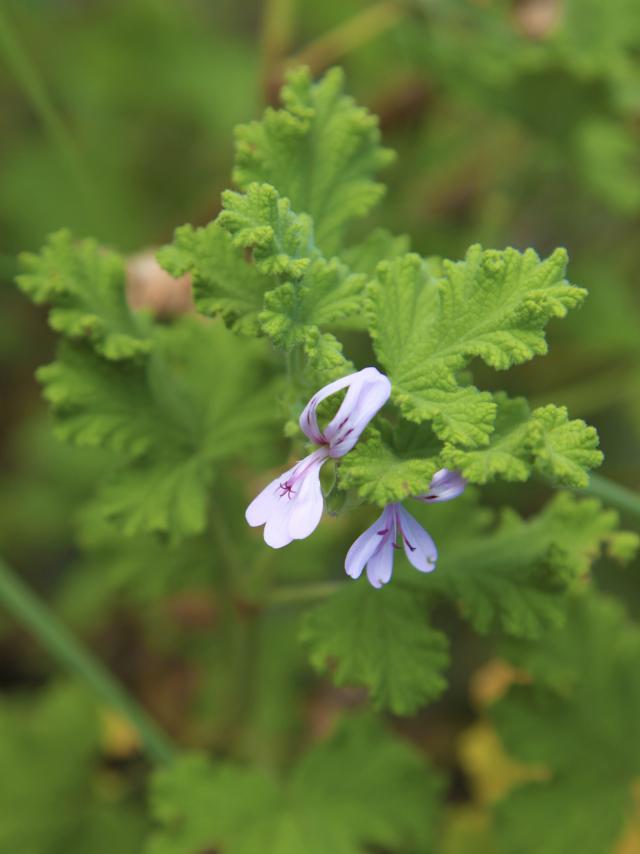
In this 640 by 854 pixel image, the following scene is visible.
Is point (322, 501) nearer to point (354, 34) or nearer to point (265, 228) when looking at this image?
point (265, 228)

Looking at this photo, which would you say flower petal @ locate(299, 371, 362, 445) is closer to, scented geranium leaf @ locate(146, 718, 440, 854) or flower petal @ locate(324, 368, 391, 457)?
flower petal @ locate(324, 368, 391, 457)

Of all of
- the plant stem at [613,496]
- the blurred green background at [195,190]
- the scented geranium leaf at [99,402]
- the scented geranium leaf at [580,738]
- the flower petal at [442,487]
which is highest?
the blurred green background at [195,190]

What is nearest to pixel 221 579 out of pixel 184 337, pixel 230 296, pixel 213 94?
pixel 184 337

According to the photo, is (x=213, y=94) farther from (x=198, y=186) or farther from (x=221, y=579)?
(x=221, y=579)

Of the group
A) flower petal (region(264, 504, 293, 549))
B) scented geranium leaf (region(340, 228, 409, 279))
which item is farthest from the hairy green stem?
scented geranium leaf (region(340, 228, 409, 279))

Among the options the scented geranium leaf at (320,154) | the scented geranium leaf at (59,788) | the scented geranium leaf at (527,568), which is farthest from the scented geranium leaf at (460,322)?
the scented geranium leaf at (59,788)

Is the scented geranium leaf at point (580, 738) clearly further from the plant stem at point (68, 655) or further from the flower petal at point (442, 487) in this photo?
the flower petal at point (442, 487)

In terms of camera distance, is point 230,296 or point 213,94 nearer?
point 230,296
